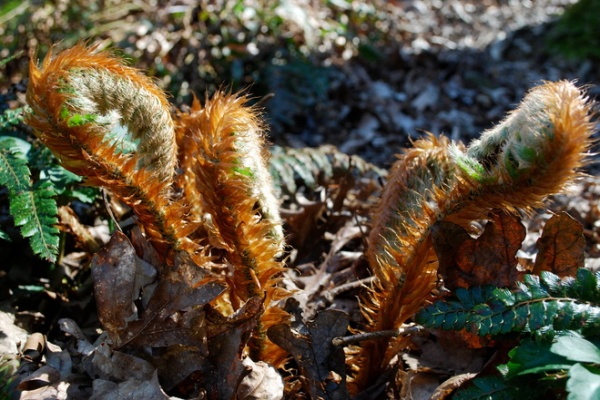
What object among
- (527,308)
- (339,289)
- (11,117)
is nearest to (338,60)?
(339,289)

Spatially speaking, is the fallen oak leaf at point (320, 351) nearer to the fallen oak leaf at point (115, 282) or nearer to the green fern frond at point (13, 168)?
the fallen oak leaf at point (115, 282)

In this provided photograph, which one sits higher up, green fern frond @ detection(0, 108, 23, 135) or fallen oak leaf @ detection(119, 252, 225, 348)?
green fern frond @ detection(0, 108, 23, 135)

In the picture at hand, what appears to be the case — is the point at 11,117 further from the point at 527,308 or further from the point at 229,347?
the point at 527,308

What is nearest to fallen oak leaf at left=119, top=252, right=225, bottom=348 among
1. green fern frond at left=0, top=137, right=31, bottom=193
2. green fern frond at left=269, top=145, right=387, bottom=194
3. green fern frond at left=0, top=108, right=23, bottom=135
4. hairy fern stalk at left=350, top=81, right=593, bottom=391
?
hairy fern stalk at left=350, top=81, right=593, bottom=391

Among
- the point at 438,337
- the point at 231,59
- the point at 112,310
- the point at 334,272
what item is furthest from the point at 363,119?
the point at 112,310

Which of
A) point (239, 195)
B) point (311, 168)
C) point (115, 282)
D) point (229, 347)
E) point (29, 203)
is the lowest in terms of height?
point (311, 168)

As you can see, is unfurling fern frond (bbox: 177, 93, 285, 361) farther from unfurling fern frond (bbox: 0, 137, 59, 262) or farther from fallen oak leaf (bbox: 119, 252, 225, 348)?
unfurling fern frond (bbox: 0, 137, 59, 262)
